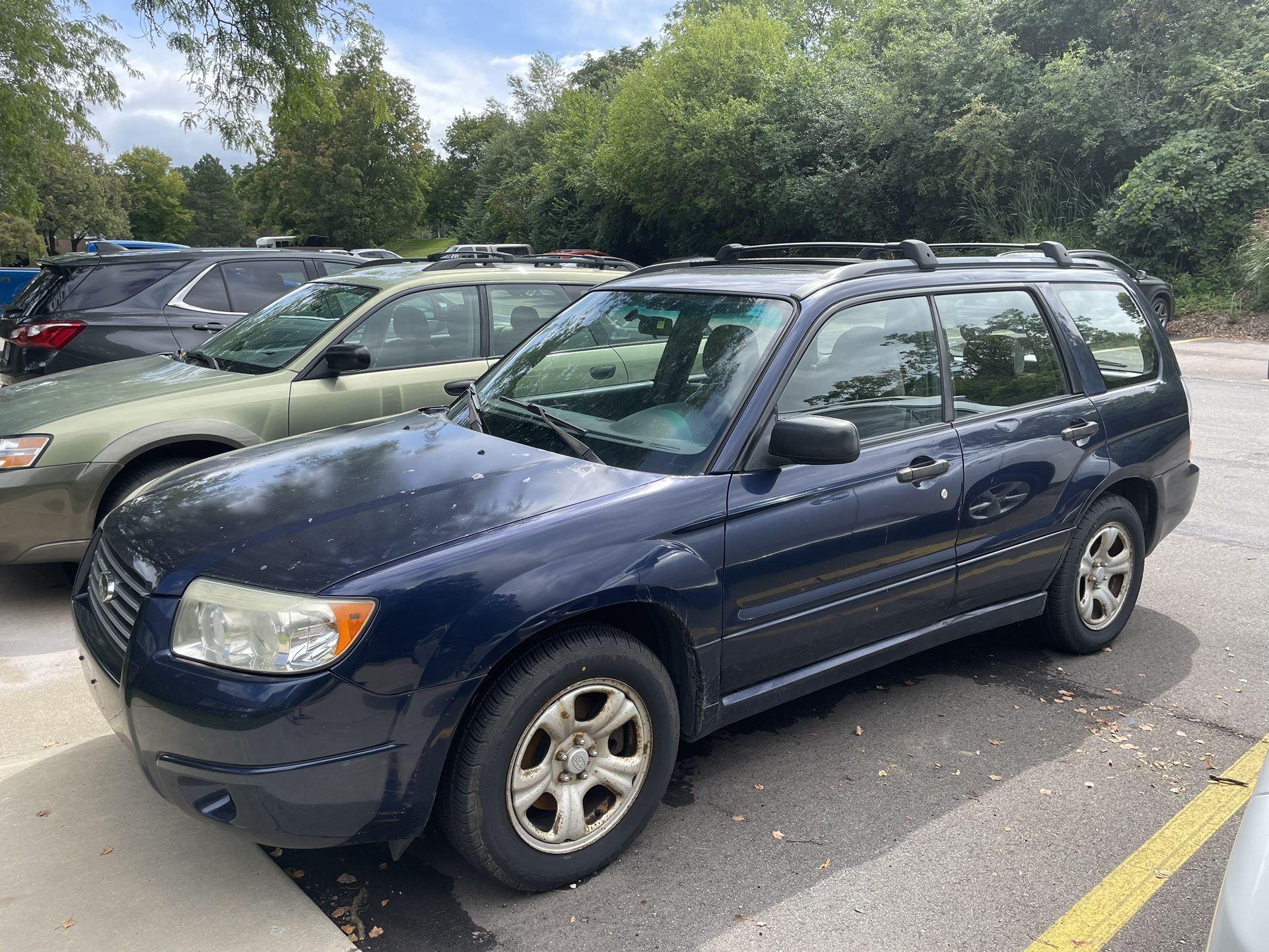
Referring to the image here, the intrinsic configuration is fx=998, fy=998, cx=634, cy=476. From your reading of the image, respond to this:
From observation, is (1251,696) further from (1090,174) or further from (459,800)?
(1090,174)

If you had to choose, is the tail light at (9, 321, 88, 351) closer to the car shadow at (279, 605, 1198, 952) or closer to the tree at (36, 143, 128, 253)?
the car shadow at (279, 605, 1198, 952)

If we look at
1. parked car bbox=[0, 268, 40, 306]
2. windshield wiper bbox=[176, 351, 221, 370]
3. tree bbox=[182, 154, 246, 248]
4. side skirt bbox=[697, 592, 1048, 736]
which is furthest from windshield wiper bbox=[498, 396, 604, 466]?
tree bbox=[182, 154, 246, 248]

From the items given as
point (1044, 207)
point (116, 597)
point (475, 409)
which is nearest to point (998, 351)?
point (475, 409)

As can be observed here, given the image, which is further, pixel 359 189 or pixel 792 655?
pixel 359 189

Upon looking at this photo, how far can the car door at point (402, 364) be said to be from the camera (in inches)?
223

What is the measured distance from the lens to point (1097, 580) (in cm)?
450

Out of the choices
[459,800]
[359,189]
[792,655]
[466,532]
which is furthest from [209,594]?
[359,189]

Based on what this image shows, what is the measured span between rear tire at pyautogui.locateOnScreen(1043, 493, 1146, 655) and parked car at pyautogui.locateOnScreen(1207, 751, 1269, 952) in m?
2.36

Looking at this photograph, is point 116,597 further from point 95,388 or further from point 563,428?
point 95,388

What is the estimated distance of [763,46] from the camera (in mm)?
34000

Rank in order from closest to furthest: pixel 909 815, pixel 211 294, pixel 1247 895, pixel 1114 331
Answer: pixel 1247 895
pixel 909 815
pixel 1114 331
pixel 211 294

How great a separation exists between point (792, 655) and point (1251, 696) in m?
2.20

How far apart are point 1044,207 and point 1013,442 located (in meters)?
22.4

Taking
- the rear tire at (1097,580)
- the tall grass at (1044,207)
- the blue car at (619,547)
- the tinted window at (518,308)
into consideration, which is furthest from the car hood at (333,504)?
the tall grass at (1044,207)
